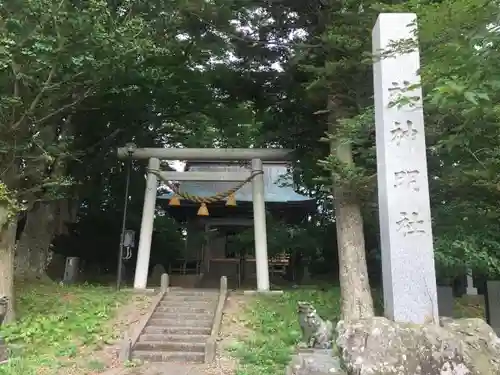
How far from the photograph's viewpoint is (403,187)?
5.39 meters

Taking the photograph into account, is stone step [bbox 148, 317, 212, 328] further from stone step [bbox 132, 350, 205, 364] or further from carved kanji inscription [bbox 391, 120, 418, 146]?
carved kanji inscription [bbox 391, 120, 418, 146]

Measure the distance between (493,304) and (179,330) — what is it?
6.52 meters

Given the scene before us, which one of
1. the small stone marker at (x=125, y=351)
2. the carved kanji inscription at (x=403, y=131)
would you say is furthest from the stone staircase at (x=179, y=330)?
the carved kanji inscription at (x=403, y=131)

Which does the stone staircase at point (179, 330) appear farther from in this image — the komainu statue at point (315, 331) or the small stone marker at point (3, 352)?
the komainu statue at point (315, 331)

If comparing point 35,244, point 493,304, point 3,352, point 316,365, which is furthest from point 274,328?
point 35,244

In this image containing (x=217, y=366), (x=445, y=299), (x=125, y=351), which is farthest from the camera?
(x=445, y=299)

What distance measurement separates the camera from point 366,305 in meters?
8.91

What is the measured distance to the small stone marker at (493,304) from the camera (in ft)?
31.7

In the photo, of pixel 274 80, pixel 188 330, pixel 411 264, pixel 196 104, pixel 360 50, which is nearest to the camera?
pixel 411 264

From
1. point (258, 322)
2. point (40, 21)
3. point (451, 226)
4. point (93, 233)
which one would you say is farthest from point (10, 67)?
point (93, 233)

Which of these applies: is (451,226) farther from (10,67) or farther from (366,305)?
(10,67)

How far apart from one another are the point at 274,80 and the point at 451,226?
17.8ft

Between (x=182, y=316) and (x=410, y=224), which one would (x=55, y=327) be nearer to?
(x=182, y=316)

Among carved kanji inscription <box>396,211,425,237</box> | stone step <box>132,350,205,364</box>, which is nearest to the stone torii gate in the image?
stone step <box>132,350,205,364</box>
